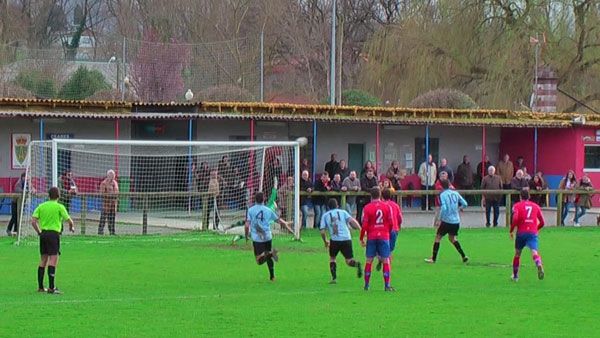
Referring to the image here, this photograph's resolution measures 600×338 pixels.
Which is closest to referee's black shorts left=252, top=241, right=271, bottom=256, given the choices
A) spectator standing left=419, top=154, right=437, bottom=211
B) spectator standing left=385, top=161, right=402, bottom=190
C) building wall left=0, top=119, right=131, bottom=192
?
building wall left=0, top=119, right=131, bottom=192

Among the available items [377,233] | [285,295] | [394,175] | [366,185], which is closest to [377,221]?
[377,233]

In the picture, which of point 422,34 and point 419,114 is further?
point 422,34

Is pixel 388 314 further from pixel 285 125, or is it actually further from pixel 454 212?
pixel 285 125

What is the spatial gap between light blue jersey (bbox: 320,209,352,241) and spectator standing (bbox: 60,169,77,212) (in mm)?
10909

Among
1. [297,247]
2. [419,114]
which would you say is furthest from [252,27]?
[297,247]

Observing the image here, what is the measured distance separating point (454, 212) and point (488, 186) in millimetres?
11543

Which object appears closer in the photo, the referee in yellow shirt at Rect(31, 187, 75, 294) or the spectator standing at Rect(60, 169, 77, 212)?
the referee in yellow shirt at Rect(31, 187, 75, 294)

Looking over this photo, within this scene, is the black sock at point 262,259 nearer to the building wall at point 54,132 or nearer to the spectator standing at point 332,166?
the building wall at point 54,132

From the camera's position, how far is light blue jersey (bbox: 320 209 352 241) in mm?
19938

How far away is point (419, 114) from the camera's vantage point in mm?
40969

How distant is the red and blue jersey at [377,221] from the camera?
745 inches

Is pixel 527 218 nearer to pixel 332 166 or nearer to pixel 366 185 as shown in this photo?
pixel 366 185

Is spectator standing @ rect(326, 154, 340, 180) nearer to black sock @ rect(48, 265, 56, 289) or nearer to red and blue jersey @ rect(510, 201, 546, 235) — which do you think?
red and blue jersey @ rect(510, 201, 546, 235)

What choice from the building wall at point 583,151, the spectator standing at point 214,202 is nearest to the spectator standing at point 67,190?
the spectator standing at point 214,202
